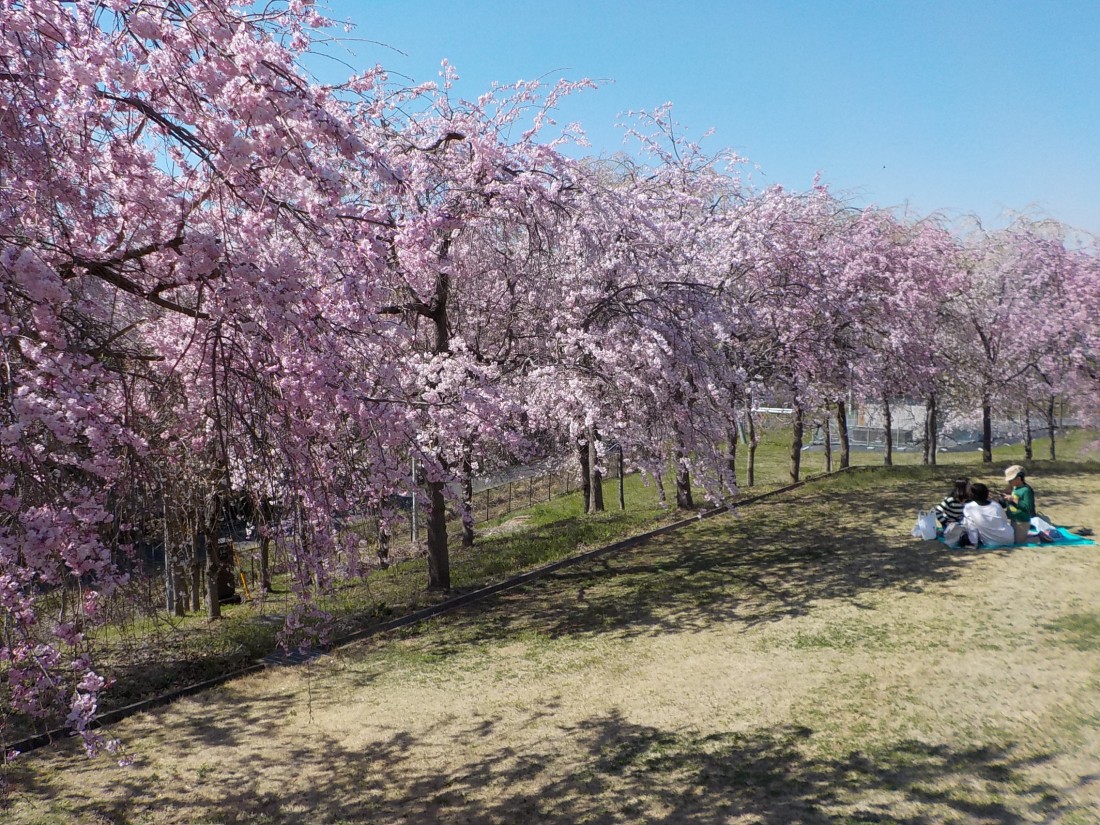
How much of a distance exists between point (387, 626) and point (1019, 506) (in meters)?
9.65

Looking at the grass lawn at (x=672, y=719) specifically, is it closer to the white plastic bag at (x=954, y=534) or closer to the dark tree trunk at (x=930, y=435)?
the white plastic bag at (x=954, y=534)

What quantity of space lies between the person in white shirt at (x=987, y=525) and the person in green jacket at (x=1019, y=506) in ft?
0.35

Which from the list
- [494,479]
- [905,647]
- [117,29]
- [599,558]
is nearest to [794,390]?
[599,558]

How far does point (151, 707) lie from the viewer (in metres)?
7.86

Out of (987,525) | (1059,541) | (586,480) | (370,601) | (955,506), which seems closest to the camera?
(370,601)

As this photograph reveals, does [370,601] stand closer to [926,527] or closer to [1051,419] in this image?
[926,527]

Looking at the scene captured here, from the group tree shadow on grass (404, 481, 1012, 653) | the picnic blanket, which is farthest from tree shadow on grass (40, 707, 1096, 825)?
the picnic blanket

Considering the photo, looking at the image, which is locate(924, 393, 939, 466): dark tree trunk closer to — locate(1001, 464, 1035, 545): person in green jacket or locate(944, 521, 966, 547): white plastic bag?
locate(1001, 464, 1035, 545): person in green jacket

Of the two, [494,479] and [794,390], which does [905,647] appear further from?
[494,479]

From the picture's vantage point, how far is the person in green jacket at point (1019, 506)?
12.3 meters

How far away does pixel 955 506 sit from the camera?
12961 millimetres

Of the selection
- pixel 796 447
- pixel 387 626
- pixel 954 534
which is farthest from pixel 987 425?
pixel 387 626

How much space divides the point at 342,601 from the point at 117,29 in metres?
8.30

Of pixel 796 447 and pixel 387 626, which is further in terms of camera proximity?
pixel 796 447
